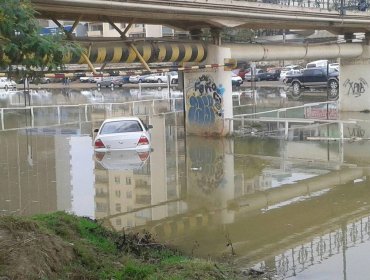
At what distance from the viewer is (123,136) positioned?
20.4m

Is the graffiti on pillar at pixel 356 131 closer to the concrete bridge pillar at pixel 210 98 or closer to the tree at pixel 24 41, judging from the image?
the concrete bridge pillar at pixel 210 98

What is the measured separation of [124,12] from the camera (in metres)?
20.6

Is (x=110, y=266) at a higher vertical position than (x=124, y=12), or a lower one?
lower

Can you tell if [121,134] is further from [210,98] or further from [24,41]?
[24,41]

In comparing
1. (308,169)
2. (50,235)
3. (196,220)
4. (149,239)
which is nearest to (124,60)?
(308,169)

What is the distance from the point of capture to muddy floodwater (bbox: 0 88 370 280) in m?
10.3

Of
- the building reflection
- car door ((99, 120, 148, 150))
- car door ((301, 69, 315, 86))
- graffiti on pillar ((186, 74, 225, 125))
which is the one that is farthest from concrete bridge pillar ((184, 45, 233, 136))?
car door ((301, 69, 315, 86))

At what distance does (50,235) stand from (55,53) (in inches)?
94.9

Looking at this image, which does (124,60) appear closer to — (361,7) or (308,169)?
(308,169)

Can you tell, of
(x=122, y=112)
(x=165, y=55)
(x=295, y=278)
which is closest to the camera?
(x=295, y=278)

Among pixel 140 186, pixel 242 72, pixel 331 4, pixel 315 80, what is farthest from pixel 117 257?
pixel 242 72

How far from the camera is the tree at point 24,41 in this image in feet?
21.9

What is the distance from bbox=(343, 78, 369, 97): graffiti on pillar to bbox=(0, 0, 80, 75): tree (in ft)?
93.1

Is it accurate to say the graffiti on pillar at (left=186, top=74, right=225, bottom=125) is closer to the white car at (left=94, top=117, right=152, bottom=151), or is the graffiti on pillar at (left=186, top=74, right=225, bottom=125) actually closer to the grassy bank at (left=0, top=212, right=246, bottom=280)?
the white car at (left=94, top=117, right=152, bottom=151)
